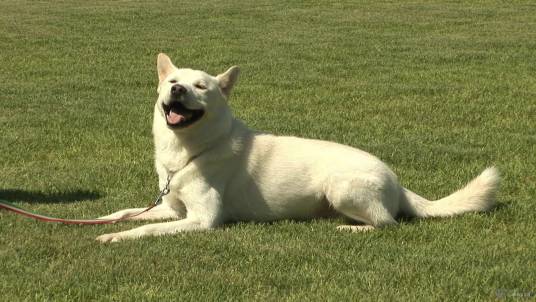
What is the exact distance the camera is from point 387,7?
98.6ft

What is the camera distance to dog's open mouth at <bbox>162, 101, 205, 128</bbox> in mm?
6422

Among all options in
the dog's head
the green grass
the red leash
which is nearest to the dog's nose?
the dog's head

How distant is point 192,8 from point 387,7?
23.2 feet

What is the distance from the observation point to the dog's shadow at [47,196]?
7633 mm

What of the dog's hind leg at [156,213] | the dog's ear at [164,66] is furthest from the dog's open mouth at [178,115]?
the dog's hind leg at [156,213]

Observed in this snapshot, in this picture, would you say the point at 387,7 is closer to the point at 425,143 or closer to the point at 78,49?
the point at 78,49

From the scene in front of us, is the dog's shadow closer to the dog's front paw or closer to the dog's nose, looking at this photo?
the dog's front paw

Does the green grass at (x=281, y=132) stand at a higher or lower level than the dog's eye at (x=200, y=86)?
lower

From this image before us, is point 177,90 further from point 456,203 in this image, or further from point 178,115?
point 456,203

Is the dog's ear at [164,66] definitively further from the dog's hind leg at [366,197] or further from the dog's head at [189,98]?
the dog's hind leg at [366,197]

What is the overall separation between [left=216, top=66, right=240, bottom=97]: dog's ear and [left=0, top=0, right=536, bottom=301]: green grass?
3.69 feet

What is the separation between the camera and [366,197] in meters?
6.45

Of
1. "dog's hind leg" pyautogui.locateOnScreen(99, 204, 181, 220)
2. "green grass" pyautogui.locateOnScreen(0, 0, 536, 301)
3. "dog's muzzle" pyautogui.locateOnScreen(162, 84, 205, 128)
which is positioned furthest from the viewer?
"dog's hind leg" pyautogui.locateOnScreen(99, 204, 181, 220)

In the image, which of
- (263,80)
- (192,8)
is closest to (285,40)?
(263,80)
